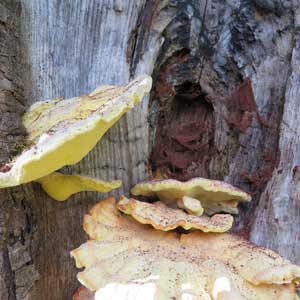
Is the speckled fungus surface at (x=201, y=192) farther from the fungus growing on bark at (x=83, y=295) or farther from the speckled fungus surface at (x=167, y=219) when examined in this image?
the fungus growing on bark at (x=83, y=295)

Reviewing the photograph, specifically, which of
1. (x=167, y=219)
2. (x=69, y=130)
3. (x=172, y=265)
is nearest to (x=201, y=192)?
(x=167, y=219)

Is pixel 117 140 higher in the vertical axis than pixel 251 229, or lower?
higher

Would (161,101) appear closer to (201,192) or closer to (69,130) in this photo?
(201,192)

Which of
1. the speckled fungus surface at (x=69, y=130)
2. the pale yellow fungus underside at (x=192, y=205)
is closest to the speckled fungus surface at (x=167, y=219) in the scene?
the pale yellow fungus underside at (x=192, y=205)

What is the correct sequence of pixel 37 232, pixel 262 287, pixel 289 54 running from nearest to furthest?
1. pixel 262 287
2. pixel 37 232
3. pixel 289 54

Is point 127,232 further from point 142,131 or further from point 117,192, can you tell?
point 142,131

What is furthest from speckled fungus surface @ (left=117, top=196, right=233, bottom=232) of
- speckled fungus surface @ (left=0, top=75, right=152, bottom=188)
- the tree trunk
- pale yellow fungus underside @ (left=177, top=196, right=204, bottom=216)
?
the tree trunk

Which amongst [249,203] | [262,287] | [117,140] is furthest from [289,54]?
[262,287]

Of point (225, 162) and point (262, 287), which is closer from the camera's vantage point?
point (262, 287)
